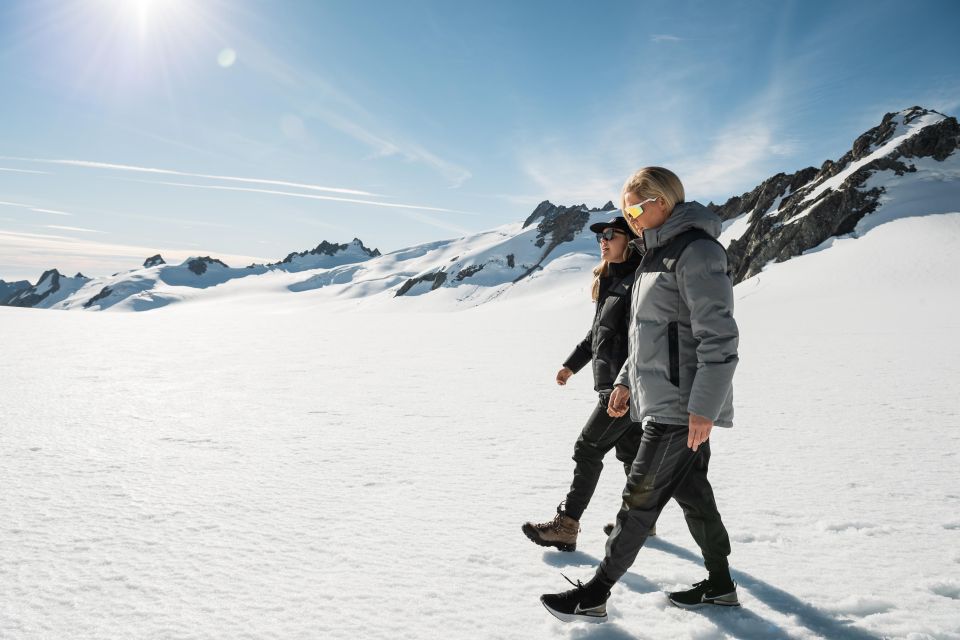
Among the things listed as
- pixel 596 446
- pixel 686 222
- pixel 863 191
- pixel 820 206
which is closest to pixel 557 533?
pixel 596 446

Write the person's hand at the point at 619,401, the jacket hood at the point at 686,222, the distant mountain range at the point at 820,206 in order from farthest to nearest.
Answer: the distant mountain range at the point at 820,206
the person's hand at the point at 619,401
the jacket hood at the point at 686,222

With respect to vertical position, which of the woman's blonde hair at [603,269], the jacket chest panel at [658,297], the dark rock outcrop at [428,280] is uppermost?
the dark rock outcrop at [428,280]

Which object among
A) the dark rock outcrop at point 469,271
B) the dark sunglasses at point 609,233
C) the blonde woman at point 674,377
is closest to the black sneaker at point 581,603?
the blonde woman at point 674,377

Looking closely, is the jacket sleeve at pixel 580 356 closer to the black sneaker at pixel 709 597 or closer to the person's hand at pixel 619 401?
the person's hand at pixel 619 401

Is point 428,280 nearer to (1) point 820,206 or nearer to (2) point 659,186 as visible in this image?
(1) point 820,206

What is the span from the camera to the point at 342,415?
6473 millimetres

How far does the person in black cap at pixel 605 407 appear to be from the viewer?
10.5 feet

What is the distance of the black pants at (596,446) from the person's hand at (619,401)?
196mm

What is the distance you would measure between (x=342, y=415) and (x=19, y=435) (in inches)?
124

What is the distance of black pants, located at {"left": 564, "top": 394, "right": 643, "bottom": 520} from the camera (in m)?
3.20

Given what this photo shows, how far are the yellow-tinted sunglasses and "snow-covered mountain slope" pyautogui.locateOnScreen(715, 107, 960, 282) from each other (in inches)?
1848

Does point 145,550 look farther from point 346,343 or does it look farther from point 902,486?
point 346,343

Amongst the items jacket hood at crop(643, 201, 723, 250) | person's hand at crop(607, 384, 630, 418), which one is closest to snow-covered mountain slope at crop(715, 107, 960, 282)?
person's hand at crop(607, 384, 630, 418)

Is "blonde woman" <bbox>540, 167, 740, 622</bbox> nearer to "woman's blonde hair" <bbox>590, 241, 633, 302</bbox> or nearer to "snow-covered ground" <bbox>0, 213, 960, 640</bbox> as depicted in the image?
"snow-covered ground" <bbox>0, 213, 960, 640</bbox>
